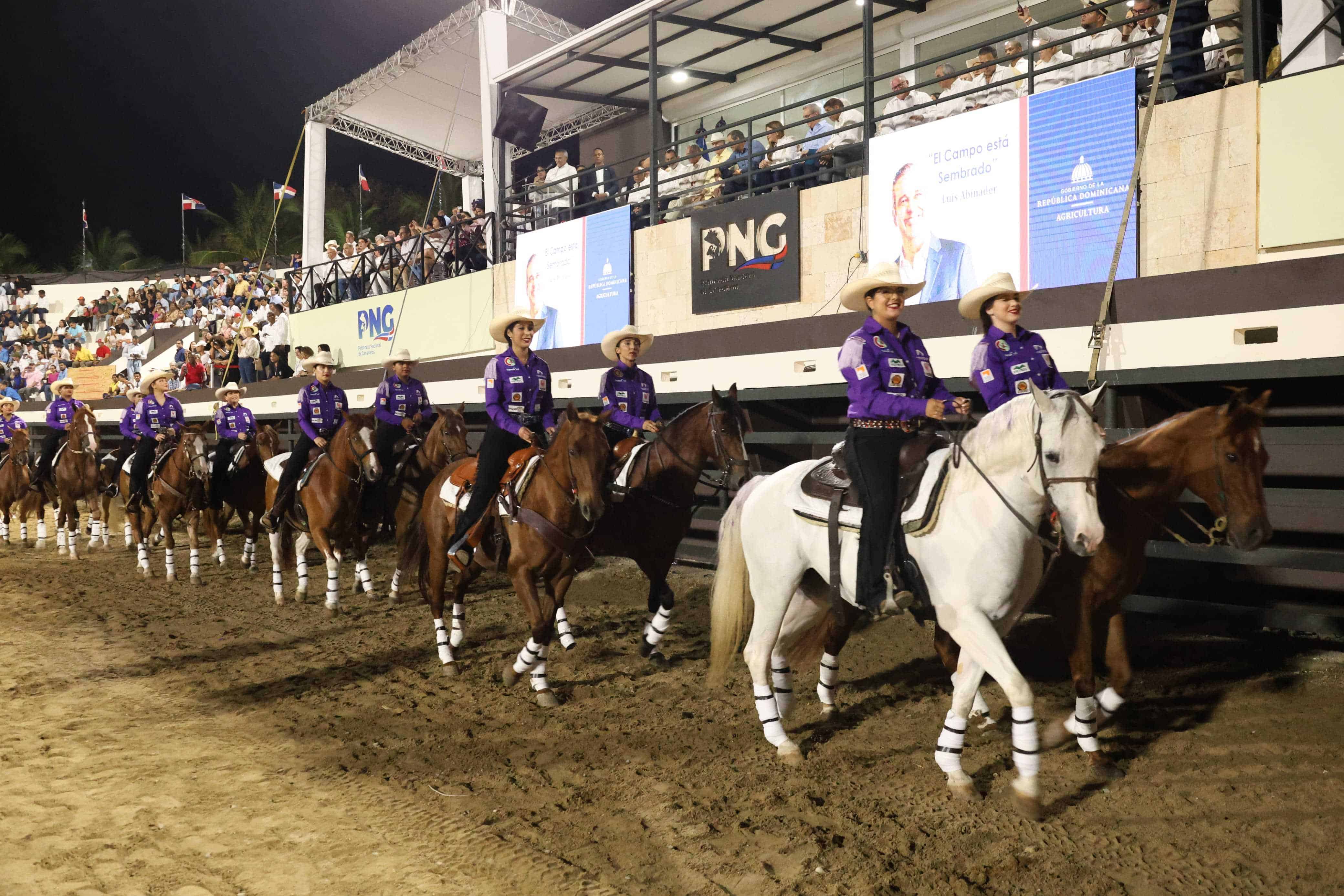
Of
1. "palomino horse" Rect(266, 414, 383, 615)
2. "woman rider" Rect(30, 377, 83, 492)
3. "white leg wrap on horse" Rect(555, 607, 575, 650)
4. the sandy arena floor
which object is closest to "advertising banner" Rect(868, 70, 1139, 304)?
the sandy arena floor

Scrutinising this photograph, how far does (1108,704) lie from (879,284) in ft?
9.06

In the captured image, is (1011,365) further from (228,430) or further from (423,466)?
(228,430)

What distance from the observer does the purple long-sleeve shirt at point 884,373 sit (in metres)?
4.95

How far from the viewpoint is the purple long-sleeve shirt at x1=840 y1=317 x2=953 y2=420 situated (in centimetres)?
495

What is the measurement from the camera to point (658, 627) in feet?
24.9

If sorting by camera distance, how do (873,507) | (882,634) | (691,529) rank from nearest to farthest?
1. (873,507)
2. (882,634)
3. (691,529)

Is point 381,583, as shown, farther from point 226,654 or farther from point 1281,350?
point 1281,350

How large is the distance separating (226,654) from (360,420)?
2.83 m

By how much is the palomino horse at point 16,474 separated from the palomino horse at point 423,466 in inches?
370

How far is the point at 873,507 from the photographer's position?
4871 mm

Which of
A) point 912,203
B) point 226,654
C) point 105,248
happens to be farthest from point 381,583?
point 105,248

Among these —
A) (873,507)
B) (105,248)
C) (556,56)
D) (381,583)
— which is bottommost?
(381,583)

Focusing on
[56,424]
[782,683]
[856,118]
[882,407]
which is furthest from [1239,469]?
[56,424]

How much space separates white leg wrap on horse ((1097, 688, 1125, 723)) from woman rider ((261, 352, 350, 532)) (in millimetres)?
8168
